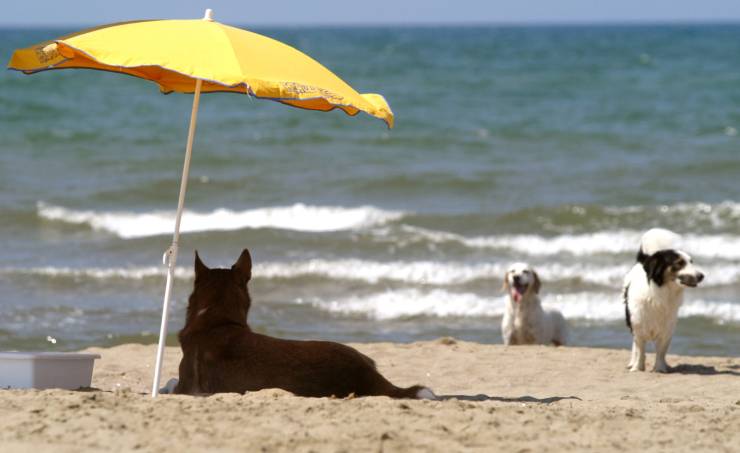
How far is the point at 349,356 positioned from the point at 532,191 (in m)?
14.0

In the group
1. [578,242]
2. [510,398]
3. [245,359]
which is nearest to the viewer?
[245,359]

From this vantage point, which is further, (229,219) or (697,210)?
(229,219)

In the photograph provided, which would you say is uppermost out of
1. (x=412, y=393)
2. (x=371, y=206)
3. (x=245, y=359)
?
(x=371, y=206)

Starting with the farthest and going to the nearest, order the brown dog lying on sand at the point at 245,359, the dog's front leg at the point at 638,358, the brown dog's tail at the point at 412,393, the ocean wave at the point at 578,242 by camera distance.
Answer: the ocean wave at the point at 578,242 < the dog's front leg at the point at 638,358 < the brown dog's tail at the point at 412,393 < the brown dog lying on sand at the point at 245,359

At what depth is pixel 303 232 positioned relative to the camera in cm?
1714

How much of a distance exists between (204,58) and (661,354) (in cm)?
515

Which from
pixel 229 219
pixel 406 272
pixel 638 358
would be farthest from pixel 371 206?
pixel 638 358

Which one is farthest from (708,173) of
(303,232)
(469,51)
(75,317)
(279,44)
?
(469,51)

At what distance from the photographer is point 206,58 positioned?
20.8ft

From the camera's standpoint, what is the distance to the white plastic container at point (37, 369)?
23.1 feet

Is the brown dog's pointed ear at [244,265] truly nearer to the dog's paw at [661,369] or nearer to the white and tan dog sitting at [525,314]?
the dog's paw at [661,369]

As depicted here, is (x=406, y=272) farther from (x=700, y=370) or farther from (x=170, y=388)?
(x=170, y=388)

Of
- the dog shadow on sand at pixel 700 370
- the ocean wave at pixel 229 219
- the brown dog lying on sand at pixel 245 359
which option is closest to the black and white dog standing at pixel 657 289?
the dog shadow on sand at pixel 700 370

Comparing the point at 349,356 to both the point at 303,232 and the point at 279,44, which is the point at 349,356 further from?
the point at 303,232
